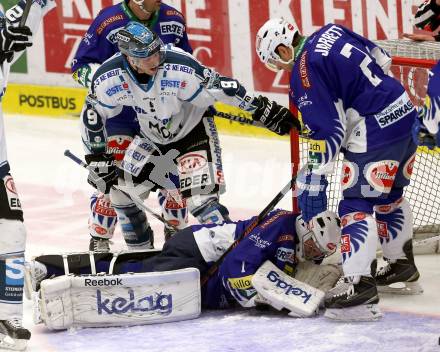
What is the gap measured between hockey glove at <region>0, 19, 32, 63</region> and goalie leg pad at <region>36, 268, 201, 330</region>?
1.02 meters

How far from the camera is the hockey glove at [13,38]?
15.6ft

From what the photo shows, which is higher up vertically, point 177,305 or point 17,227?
point 17,227

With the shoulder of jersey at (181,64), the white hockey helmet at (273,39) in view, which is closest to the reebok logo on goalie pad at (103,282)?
the shoulder of jersey at (181,64)

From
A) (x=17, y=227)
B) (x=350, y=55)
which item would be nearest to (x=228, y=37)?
(x=350, y=55)

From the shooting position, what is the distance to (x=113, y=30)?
6359mm

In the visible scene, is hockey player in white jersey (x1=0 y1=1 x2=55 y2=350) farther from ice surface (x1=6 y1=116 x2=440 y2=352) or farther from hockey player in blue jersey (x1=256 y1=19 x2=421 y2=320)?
hockey player in blue jersey (x1=256 y1=19 x2=421 y2=320)

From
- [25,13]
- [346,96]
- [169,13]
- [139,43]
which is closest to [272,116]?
[346,96]

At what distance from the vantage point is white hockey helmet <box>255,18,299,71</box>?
5406mm

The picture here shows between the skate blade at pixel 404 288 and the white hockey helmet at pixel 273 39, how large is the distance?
1.18 metres

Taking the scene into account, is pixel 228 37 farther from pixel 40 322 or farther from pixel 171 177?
pixel 40 322

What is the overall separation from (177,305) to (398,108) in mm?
1270

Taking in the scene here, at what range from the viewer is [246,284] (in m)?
5.30

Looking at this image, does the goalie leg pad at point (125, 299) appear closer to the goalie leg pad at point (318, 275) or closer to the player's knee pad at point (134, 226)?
the goalie leg pad at point (318, 275)

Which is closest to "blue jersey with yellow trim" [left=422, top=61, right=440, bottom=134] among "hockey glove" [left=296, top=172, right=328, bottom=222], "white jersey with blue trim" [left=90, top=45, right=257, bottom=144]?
"hockey glove" [left=296, top=172, right=328, bottom=222]
